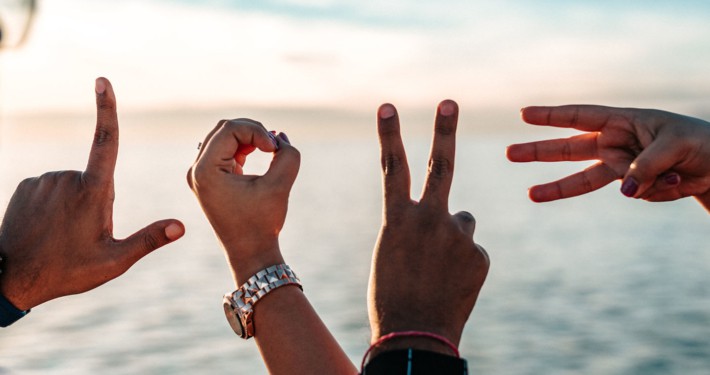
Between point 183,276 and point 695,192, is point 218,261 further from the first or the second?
point 695,192

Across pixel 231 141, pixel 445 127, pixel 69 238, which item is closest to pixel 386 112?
pixel 445 127

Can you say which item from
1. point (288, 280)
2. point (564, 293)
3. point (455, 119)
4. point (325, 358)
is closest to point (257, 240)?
point (288, 280)

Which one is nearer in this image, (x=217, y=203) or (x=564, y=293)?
(x=217, y=203)

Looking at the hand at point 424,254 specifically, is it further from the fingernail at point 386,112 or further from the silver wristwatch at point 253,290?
the silver wristwatch at point 253,290

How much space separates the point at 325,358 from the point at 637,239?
20000 millimetres

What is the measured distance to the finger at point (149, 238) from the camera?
91.4 inches

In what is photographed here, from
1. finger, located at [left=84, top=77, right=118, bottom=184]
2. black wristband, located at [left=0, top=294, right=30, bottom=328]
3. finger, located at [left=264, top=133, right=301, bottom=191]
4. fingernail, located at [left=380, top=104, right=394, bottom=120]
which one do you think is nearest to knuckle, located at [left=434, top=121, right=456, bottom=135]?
fingernail, located at [left=380, top=104, right=394, bottom=120]

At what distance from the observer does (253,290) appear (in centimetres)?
210

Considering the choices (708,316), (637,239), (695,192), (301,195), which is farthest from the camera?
(301,195)

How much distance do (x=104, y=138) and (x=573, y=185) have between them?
4.48 feet

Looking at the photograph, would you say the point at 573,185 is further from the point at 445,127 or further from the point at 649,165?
the point at 445,127

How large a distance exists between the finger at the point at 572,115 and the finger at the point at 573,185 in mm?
143

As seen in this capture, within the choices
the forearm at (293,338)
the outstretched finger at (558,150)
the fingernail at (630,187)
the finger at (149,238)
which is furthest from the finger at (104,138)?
the fingernail at (630,187)

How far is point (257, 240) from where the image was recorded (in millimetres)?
2135
